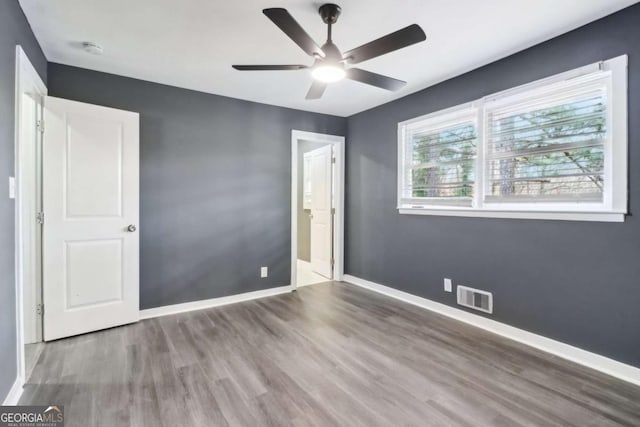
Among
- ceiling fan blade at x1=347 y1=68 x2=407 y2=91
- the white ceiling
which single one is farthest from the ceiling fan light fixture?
the white ceiling

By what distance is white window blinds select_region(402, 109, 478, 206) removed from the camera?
313 cm

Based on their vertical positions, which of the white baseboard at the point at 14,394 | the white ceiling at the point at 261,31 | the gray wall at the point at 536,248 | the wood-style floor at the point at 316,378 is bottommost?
the wood-style floor at the point at 316,378

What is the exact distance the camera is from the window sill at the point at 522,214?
2.18 m

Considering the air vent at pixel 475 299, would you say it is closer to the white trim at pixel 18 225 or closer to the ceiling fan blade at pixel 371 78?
the ceiling fan blade at pixel 371 78

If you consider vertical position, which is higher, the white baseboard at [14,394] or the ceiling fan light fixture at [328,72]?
the ceiling fan light fixture at [328,72]

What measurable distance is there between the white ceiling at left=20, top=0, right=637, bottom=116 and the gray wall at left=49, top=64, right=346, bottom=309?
283 millimetres

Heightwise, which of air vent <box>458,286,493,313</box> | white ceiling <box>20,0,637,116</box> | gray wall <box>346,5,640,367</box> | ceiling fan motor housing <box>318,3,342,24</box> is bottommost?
air vent <box>458,286,493,313</box>

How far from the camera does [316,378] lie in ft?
7.04

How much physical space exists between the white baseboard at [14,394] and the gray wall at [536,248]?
3472mm

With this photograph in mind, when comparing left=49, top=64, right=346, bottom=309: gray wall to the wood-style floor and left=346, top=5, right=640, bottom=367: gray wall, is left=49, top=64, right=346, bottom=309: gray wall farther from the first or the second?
left=346, top=5, right=640, bottom=367: gray wall

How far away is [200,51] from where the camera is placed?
2631 millimetres

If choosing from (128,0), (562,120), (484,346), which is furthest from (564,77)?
(128,0)

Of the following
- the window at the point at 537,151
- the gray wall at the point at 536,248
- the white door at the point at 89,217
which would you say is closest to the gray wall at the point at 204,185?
the white door at the point at 89,217

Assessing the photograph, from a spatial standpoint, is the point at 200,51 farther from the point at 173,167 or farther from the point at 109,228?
the point at 109,228
